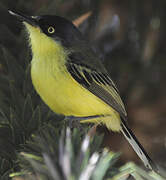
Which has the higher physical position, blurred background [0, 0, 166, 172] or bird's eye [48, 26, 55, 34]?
bird's eye [48, 26, 55, 34]

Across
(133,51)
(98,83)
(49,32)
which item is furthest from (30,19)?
(133,51)

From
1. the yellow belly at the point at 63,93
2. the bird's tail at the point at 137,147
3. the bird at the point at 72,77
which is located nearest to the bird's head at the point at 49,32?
the bird at the point at 72,77

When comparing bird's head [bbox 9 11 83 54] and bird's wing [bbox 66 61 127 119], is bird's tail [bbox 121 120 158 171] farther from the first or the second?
bird's head [bbox 9 11 83 54]

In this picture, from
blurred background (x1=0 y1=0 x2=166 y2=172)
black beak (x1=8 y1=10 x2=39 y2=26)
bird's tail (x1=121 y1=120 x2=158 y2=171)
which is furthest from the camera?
blurred background (x1=0 y1=0 x2=166 y2=172)

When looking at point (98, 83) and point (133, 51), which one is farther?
point (133, 51)

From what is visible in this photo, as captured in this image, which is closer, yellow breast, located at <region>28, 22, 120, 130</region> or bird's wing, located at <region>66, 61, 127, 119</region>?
yellow breast, located at <region>28, 22, 120, 130</region>

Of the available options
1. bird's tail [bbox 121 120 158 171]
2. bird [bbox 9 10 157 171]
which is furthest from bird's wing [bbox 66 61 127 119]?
bird's tail [bbox 121 120 158 171]

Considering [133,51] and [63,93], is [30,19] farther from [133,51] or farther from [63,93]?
[133,51]

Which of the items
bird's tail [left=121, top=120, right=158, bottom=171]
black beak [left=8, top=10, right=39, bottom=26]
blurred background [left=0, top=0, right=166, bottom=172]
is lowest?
bird's tail [left=121, top=120, right=158, bottom=171]

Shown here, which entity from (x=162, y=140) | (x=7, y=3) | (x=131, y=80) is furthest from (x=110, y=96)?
(x=7, y=3)

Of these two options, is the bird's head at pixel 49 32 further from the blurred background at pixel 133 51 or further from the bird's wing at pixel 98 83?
the bird's wing at pixel 98 83
